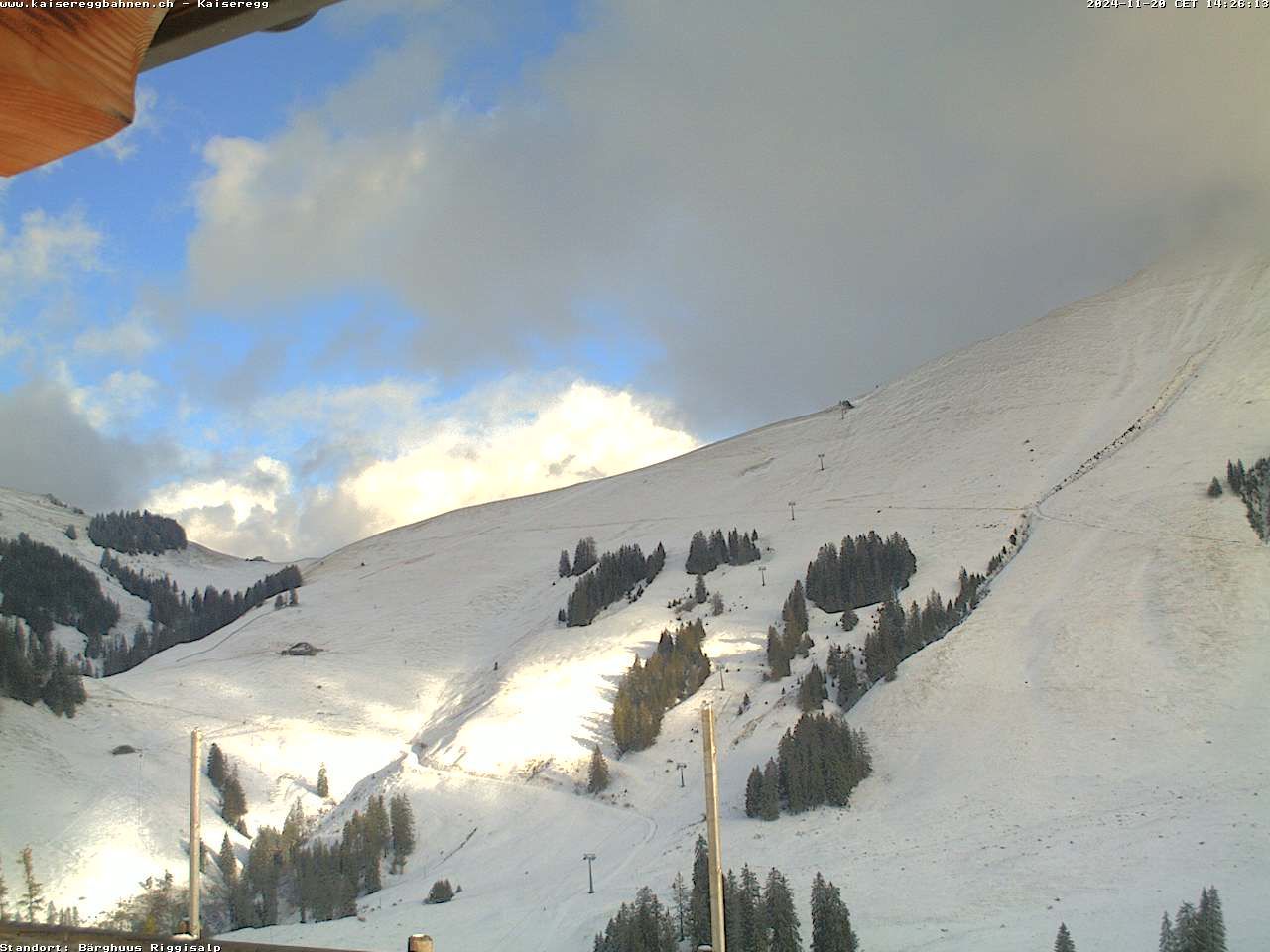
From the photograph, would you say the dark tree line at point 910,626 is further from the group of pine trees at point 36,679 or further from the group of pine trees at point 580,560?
the group of pine trees at point 36,679

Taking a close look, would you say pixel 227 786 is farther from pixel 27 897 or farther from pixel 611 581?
pixel 611 581

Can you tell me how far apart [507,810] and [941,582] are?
1180 inches

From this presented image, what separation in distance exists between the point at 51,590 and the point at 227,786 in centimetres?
8491

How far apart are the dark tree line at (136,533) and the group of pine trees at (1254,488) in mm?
139374

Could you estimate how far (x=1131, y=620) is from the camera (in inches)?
1986

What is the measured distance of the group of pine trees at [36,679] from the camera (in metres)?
56.4

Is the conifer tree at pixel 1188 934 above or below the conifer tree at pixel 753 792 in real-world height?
below

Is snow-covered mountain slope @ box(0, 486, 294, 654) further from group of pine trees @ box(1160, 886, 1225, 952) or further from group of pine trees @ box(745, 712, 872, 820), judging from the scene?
group of pine trees @ box(1160, 886, 1225, 952)

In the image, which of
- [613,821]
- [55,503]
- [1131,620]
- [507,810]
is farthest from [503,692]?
[55,503]

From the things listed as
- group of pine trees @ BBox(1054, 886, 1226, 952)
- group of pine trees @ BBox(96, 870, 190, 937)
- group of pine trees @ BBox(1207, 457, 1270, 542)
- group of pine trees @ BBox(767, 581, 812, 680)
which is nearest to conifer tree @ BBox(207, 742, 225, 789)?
group of pine trees @ BBox(96, 870, 190, 937)

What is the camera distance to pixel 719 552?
77688mm

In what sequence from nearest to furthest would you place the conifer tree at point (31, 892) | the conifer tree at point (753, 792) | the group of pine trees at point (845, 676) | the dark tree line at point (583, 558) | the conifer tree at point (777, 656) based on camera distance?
the conifer tree at point (31, 892), the conifer tree at point (753, 792), the group of pine trees at point (845, 676), the conifer tree at point (777, 656), the dark tree line at point (583, 558)

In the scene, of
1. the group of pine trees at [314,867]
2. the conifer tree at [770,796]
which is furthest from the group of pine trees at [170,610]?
the conifer tree at [770,796]

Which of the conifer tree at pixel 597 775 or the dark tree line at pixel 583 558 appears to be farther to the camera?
the dark tree line at pixel 583 558
